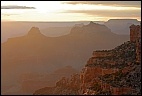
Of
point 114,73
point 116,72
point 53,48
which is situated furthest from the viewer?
point 53,48

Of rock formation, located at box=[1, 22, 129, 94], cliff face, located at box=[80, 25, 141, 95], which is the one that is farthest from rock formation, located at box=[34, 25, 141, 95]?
rock formation, located at box=[1, 22, 129, 94]

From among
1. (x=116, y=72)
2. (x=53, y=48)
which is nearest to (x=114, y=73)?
(x=116, y=72)

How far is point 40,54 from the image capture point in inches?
5017

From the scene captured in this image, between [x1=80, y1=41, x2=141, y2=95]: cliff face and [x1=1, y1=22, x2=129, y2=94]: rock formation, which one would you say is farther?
[x1=1, y1=22, x2=129, y2=94]: rock formation

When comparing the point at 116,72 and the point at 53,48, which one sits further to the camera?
the point at 53,48

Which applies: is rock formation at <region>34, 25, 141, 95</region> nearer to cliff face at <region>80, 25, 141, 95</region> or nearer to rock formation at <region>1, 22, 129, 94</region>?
cliff face at <region>80, 25, 141, 95</region>

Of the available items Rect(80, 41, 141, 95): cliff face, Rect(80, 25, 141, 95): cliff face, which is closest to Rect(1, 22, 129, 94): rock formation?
Rect(80, 25, 141, 95): cliff face

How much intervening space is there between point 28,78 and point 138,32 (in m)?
44.2

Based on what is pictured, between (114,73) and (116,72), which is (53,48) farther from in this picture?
(114,73)

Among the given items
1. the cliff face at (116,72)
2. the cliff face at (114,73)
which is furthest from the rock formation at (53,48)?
the cliff face at (114,73)

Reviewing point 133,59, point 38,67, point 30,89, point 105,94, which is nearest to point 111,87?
point 105,94

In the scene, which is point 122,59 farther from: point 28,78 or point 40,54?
point 40,54

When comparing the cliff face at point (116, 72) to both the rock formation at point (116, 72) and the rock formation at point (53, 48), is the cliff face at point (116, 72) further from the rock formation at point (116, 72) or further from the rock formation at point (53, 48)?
the rock formation at point (53, 48)

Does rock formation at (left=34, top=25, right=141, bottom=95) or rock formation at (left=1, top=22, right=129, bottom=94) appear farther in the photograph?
rock formation at (left=1, top=22, right=129, bottom=94)
